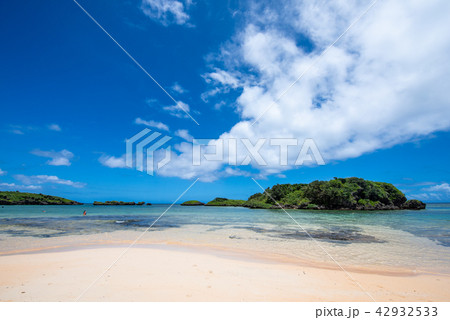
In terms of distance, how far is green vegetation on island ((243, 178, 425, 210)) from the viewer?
220 feet

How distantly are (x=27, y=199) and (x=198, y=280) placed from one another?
140939 millimetres

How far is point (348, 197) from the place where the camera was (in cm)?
6662

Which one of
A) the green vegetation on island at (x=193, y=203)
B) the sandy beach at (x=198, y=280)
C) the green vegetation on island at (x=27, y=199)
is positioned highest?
the sandy beach at (x=198, y=280)

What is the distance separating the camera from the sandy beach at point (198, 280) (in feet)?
17.1

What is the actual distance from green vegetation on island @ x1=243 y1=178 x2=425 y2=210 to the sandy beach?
2578 inches

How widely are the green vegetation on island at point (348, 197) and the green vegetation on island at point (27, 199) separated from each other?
367ft

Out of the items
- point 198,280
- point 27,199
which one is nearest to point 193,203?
point 27,199

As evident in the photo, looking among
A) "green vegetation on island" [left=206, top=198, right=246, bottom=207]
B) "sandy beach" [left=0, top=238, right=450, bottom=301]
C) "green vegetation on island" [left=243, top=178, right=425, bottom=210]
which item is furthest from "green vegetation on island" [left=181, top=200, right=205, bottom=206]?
"sandy beach" [left=0, top=238, right=450, bottom=301]

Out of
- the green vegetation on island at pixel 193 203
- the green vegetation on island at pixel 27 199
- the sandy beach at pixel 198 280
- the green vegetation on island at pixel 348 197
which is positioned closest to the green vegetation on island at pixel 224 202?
the green vegetation on island at pixel 193 203

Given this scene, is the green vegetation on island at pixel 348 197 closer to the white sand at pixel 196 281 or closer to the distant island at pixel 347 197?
the distant island at pixel 347 197

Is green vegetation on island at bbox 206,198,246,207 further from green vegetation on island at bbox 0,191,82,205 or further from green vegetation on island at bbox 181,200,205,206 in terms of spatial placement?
green vegetation on island at bbox 0,191,82,205

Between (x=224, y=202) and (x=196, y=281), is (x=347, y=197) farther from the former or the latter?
(x=196, y=281)

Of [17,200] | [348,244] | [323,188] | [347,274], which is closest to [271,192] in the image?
[323,188]
